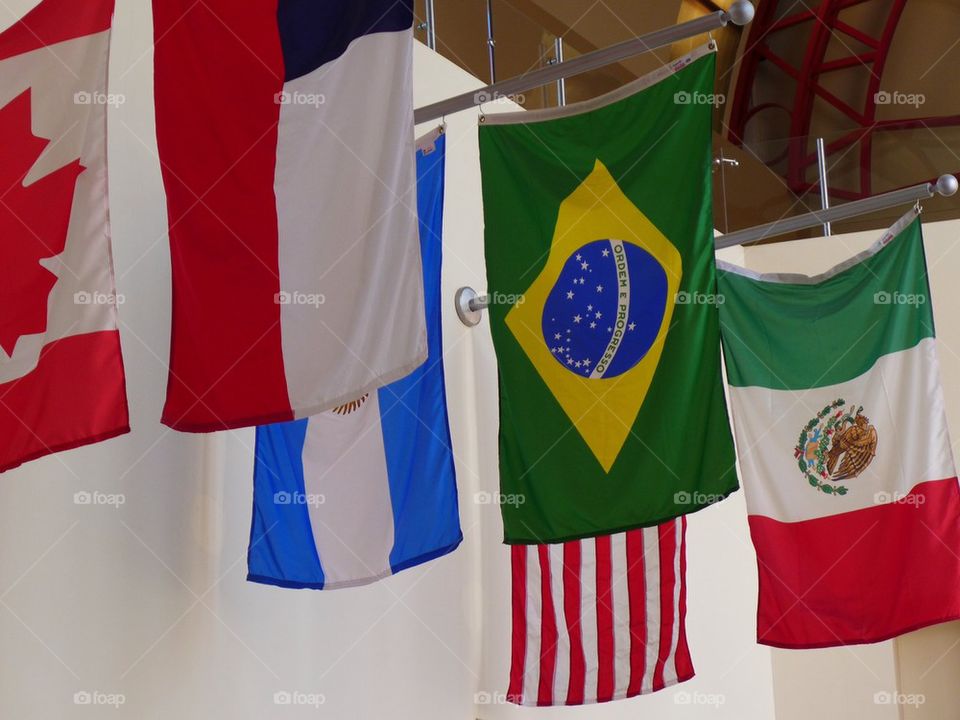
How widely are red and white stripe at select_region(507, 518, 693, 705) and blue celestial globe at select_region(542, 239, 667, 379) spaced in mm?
1670

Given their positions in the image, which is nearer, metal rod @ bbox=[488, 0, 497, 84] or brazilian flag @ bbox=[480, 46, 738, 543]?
brazilian flag @ bbox=[480, 46, 738, 543]

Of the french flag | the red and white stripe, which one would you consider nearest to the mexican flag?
the red and white stripe

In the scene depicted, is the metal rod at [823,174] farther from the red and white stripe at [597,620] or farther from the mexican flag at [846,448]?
the red and white stripe at [597,620]

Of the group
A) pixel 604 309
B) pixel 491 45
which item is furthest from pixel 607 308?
pixel 491 45

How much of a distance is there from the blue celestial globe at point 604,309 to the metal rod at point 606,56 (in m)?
0.50

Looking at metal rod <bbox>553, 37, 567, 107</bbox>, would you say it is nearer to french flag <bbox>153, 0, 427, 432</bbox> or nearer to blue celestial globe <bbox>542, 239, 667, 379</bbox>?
blue celestial globe <bbox>542, 239, 667, 379</bbox>

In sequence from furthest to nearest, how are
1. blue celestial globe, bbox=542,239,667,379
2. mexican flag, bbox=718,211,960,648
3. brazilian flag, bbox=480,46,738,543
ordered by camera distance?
mexican flag, bbox=718,211,960,648 < blue celestial globe, bbox=542,239,667,379 < brazilian flag, bbox=480,46,738,543

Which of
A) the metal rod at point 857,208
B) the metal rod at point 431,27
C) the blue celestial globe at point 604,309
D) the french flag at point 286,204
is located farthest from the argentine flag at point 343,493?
the metal rod at point 857,208

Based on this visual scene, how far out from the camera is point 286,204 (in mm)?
2625

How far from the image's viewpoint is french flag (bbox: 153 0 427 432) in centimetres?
248

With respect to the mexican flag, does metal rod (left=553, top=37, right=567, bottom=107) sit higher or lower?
higher

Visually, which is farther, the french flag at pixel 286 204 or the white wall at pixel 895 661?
the white wall at pixel 895 661

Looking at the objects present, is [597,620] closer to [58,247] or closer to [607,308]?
[607,308]

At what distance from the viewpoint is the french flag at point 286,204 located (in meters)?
2.48
